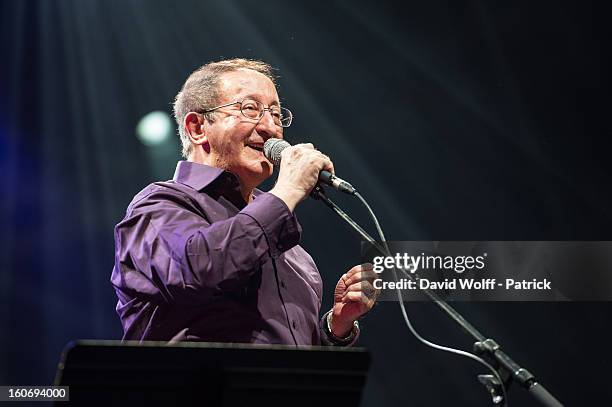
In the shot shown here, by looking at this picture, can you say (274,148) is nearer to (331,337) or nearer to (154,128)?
(331,337)

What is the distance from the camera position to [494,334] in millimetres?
3760

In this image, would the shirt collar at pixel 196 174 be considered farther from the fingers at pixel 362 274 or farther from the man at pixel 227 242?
the fingers at pixel 362 274

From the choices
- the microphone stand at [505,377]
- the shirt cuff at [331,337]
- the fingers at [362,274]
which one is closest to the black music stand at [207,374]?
the microphone stand at [505,377]

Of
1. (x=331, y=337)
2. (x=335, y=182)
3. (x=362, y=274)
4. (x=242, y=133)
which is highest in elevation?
(x=242, y=133)

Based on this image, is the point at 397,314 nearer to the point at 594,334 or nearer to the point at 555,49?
the point at 594,334

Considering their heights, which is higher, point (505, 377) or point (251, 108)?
point (251, 108)

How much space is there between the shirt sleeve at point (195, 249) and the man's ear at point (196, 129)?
1.28 feet

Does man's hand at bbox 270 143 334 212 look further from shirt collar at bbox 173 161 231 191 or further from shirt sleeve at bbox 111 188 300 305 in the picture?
shirt collar at bbox 173 161 231 191

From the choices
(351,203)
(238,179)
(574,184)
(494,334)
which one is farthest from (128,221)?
(574,184)

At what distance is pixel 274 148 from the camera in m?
2.07

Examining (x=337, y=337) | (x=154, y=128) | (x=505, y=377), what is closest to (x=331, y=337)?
(x=337, y=337)

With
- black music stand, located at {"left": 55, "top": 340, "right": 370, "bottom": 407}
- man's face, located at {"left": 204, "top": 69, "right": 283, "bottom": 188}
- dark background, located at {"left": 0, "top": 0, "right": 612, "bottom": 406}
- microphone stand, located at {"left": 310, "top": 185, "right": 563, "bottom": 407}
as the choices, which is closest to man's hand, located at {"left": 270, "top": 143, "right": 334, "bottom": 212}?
man's face, located at {"left": 204, "top": 69, "right": 283, "bottom": 188}

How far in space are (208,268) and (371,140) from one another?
237 centimetres

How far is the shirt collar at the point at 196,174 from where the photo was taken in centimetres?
208
